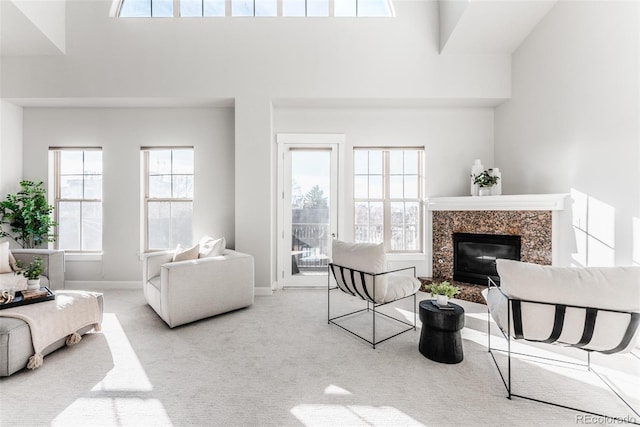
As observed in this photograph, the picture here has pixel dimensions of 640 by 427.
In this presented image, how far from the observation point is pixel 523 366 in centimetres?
209

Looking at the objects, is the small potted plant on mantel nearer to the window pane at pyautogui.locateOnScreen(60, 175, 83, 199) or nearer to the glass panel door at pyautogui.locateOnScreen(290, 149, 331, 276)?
the glass panel door at pyautogui.locateOnScreen(290, 149, 331, 276)

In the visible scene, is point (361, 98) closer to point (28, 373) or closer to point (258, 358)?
point (258, 358)

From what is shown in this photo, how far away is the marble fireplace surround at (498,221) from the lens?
10.2 ft

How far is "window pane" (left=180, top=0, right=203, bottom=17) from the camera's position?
3907 millimetres

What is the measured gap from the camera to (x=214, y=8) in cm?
391

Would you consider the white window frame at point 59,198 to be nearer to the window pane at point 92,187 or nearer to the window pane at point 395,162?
the window pane at point 92,187

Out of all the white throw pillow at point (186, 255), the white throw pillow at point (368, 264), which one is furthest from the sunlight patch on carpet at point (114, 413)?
the white throw pillow at point (368, 264)

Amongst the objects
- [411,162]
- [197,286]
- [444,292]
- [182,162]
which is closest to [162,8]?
[182,162]

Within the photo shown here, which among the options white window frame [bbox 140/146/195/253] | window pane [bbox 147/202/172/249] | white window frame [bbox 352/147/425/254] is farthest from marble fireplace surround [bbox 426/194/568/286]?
window pane [bbox 147/202/172/249]

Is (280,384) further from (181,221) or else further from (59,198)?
(59,198)

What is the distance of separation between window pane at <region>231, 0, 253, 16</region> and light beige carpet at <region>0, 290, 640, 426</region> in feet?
14.0

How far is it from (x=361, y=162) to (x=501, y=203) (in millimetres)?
1977

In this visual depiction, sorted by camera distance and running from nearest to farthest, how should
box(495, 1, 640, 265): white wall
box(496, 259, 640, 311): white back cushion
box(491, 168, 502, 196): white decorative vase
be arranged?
1. box(496, 259, 640, 311): white back cushion
2. box(495, 1, 640, 265): white wall
3. box(491, 168, 502, 196): white decorative vase

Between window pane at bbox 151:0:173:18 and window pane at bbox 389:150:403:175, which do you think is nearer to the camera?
window pane at bbox 151:0:173:18
